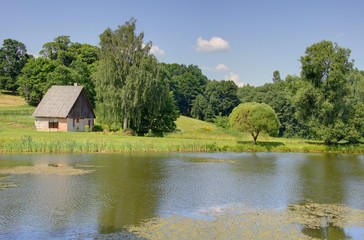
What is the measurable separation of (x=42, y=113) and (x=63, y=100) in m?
3.54

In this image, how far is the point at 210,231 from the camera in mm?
15891

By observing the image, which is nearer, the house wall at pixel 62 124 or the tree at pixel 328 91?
the tree at pixel 328 91

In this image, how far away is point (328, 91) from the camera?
51.3 m

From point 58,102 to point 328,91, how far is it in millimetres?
36787

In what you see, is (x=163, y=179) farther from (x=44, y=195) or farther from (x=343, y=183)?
(x=343, y=183)

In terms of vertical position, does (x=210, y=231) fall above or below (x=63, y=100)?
below

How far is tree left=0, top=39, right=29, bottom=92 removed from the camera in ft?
301

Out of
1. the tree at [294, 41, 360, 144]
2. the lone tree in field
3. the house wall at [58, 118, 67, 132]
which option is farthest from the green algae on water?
the house wall at [58, 118, 67, 132]

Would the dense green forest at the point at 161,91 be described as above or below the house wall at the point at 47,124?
above

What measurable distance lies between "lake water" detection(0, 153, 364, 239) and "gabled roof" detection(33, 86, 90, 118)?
67.1ft

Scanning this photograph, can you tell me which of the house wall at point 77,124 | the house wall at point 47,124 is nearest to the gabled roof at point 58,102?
the house wall at point 47,124

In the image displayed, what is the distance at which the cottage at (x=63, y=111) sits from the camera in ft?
190

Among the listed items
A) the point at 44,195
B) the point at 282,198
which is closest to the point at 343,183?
the point at 282,198

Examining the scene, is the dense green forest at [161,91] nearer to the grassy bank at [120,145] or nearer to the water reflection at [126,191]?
the grassy bank at [120,145]
